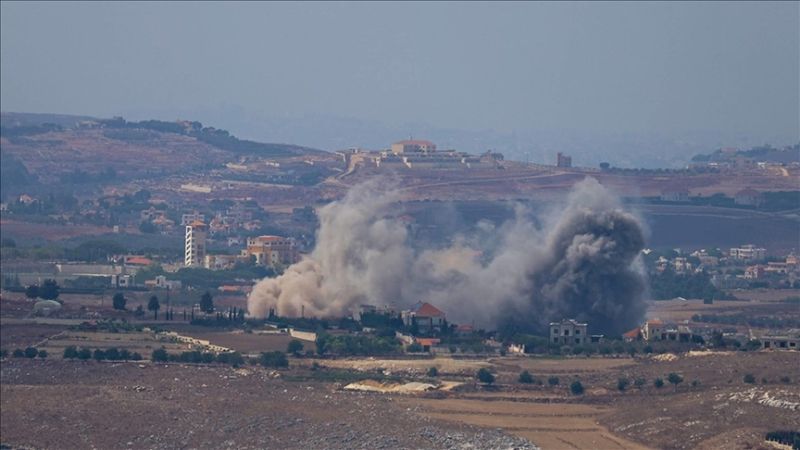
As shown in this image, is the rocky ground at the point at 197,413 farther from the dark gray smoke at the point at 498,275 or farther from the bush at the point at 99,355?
the dark gray smoke at the point at 498,275

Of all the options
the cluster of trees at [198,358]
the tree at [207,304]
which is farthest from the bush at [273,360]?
the tree at [207,304]

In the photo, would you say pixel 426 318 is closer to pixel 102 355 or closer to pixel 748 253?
pixel 102 355

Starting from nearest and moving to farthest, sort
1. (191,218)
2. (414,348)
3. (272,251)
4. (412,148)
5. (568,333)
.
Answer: (414,348)
(568,333)
(272,251)
(191,218)
(412,148)

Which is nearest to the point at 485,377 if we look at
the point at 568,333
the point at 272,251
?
the point at 568,333

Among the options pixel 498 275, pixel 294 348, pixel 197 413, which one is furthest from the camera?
pixel 498 275

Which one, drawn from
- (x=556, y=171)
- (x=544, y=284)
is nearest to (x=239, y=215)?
(x=556, y=171)

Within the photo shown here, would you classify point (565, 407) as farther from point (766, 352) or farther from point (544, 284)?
point (544, 284)

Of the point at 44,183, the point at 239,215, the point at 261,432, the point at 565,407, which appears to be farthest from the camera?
the point at 44,183
